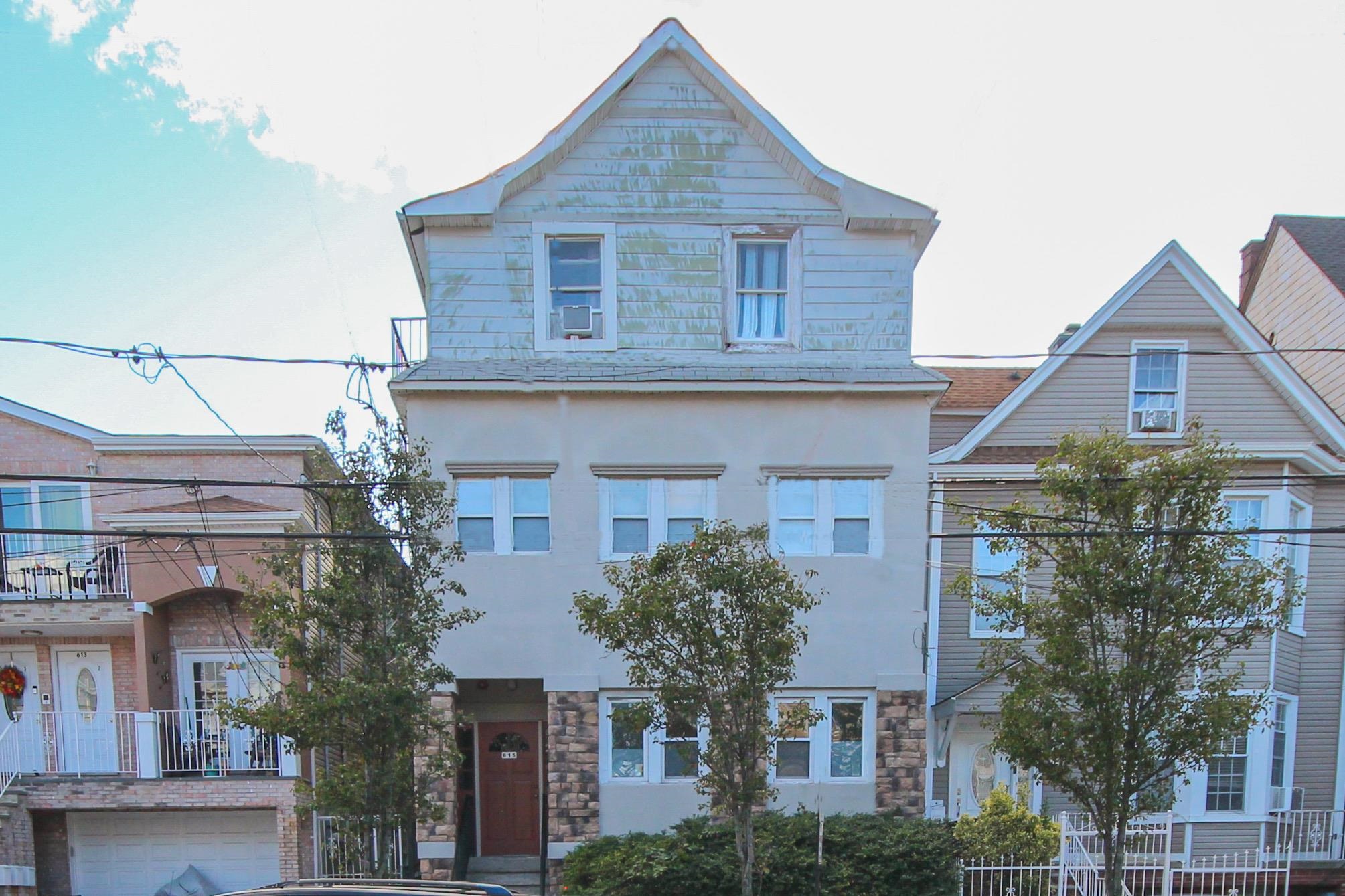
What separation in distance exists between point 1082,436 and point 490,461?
25.0ft

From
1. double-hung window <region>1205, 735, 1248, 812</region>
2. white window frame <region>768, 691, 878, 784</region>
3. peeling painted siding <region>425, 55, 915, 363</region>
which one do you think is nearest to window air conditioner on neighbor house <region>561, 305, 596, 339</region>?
peeling painted siding <region>425, 55, 915, 363</region>

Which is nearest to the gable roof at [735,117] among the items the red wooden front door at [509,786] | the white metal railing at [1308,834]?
the red wooden front door at [509,786]

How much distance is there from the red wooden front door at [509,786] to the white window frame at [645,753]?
5.01ft

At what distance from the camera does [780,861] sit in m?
9.95

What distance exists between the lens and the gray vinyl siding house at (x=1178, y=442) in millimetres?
13086

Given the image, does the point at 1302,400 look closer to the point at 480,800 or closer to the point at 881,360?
the point at 881,360

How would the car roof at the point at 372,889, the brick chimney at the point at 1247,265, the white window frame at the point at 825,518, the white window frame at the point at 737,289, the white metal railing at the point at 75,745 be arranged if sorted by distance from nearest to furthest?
the car roof at the point at 372,889 < the white window frame at the point at 825,518 < the white window frame at the point at 737,289 < the white metal railing at the point at 75,745 < the brick chimney at the point at 1247,265

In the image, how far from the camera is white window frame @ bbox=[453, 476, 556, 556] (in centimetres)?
1143

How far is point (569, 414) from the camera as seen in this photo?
1153cm

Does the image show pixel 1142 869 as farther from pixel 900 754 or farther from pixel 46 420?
pixel 46 420

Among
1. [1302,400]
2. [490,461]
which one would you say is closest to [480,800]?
[490,461]

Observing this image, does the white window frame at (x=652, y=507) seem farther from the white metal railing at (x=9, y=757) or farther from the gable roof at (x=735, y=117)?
the white metal railing at (x=9, y=757)

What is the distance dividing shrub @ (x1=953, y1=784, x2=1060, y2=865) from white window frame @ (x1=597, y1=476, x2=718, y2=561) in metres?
5.72

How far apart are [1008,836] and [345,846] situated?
8.81 metres
